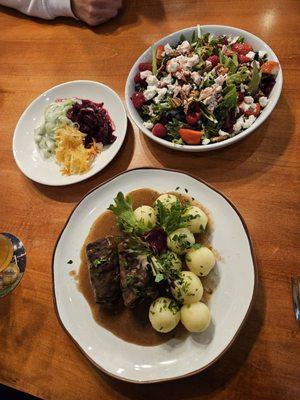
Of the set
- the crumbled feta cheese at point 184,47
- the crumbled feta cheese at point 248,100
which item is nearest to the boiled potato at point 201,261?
the crumbled feta cheese at point 248,100

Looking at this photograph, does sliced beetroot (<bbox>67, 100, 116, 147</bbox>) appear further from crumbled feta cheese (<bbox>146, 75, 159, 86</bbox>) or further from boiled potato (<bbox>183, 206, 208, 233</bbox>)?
boiled potato (<bbox>183, 206, 208, 233</bbox>)

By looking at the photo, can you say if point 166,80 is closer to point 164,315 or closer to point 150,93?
point 150,93

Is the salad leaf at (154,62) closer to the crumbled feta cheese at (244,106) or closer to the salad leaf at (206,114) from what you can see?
the salad leaf at (206,114)

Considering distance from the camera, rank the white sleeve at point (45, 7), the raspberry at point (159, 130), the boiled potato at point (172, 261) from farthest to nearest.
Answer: the white sleeve at point (45, 7) < the raspberry at point (159, 130) < the boiled potato at point (172, 261)

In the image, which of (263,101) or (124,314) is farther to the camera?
(263,101)

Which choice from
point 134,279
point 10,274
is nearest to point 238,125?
point 134,279

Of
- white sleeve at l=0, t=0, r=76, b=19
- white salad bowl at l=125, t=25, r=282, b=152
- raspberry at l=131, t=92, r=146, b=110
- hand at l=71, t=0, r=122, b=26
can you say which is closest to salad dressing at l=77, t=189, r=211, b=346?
white salad bowl at l=125, t=25, r=282, b=152

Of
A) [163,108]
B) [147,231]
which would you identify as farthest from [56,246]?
[163,108]
